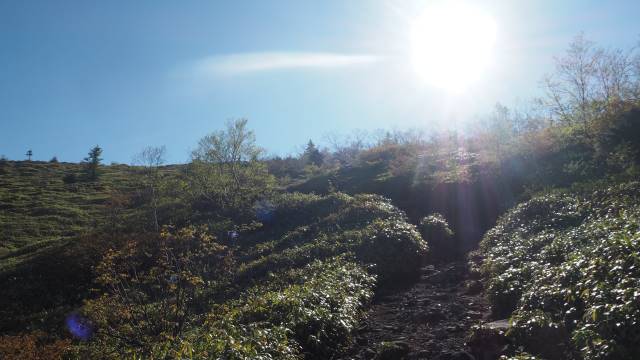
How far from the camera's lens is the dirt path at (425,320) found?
8.22 metres

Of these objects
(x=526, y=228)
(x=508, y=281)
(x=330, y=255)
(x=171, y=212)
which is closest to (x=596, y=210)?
(x=526, y=228)

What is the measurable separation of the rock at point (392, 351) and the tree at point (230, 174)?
1929 cm

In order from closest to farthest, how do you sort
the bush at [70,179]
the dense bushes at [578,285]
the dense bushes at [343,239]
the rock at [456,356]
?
the dense bushes at [578,285], the rock at [456,356], the dense bushes at [343,239], the bush at [70,179]

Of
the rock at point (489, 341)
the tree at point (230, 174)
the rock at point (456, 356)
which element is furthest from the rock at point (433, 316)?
the tree at point (230, 174)

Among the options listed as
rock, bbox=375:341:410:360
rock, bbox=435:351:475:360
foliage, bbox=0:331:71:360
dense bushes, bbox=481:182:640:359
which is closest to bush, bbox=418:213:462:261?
dense bushes, bbox=481:182:640:359

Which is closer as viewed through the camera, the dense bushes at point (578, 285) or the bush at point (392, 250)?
the dense bushes at point (578, 285)

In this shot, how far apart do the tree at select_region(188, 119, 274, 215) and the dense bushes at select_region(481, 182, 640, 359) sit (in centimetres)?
1801

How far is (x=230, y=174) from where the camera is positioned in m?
28.4

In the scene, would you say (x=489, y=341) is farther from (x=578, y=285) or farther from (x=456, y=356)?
(x=578, y=285)

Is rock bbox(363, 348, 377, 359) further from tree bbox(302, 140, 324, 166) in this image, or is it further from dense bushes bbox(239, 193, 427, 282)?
tree bbox(302, 140, 324, 166)

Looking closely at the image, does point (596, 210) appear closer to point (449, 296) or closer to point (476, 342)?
point (449, 296)

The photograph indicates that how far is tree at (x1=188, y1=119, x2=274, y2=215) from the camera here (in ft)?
90.9

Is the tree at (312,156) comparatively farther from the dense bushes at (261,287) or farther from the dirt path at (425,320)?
the dirt path at (425,320)

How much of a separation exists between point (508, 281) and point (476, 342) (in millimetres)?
2309
